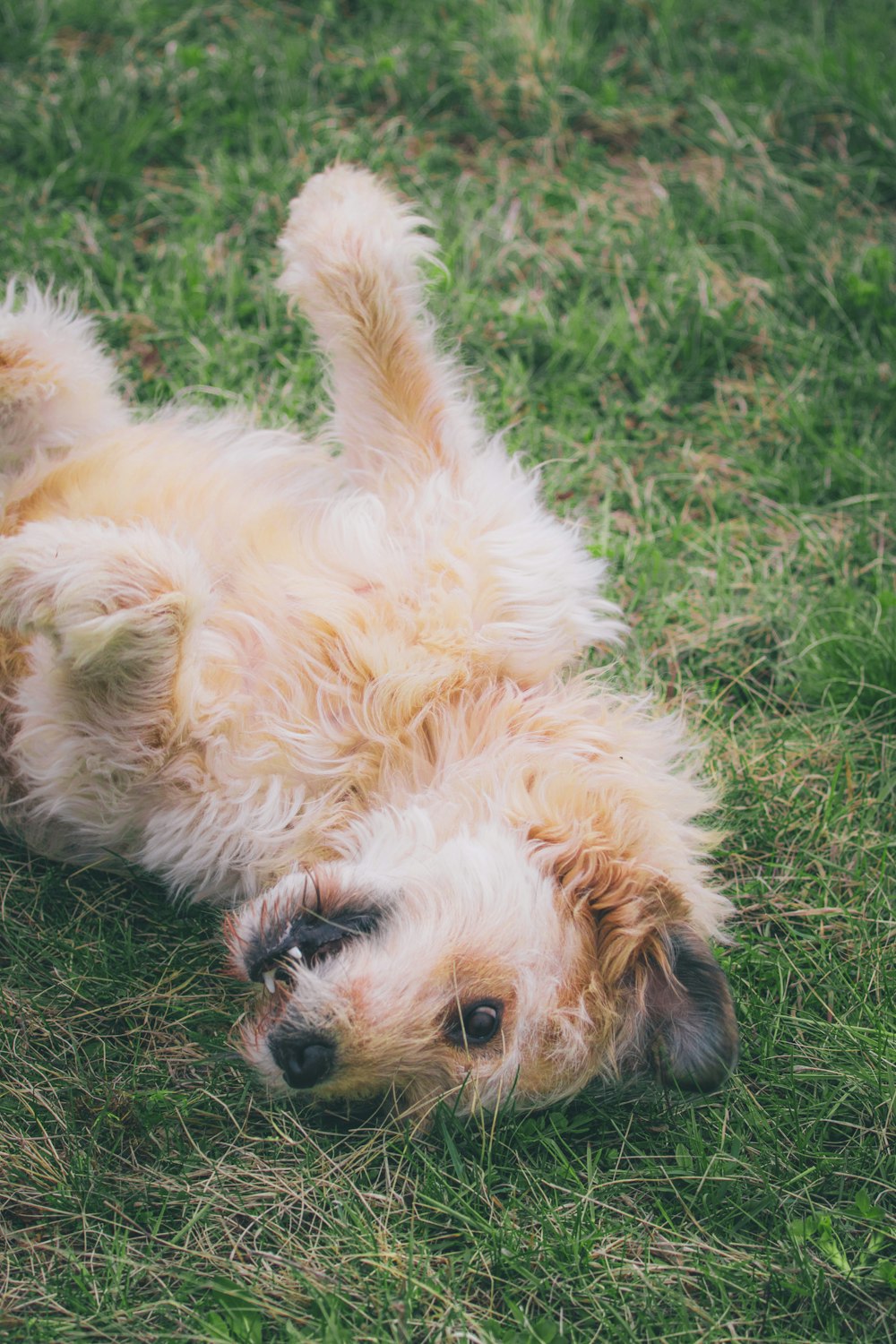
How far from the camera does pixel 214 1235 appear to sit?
2.54 metres

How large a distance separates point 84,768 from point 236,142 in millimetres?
3292

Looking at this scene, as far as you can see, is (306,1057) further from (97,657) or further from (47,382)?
(47,382)

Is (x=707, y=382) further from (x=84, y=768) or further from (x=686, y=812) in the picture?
(x=84, y=768)

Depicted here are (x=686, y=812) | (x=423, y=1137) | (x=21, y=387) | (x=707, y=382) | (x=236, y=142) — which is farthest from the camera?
(x=236, y=142)

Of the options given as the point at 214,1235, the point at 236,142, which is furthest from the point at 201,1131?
the point at 236,142

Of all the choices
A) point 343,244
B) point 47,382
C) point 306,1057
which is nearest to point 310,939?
point 306,1057

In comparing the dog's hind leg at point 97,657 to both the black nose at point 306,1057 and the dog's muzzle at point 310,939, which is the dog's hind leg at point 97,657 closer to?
the dog's muzzle at point 310,939

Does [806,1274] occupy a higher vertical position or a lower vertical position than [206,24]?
lower

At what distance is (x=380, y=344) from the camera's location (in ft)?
11.5

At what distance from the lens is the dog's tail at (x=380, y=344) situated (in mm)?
3443

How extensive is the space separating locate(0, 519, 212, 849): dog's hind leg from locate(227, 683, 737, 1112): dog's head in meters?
0.54

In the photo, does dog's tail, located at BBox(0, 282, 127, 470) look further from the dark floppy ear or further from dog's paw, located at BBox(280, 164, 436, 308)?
the dark floppy ear

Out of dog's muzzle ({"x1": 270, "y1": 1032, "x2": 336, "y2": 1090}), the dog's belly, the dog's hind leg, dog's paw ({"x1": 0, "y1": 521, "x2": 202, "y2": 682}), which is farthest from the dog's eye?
dog's paw ({"x1": 0, "y1": 521, "x2": 202, "y2": 682})

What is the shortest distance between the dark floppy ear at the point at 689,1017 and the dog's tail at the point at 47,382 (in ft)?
7.96
